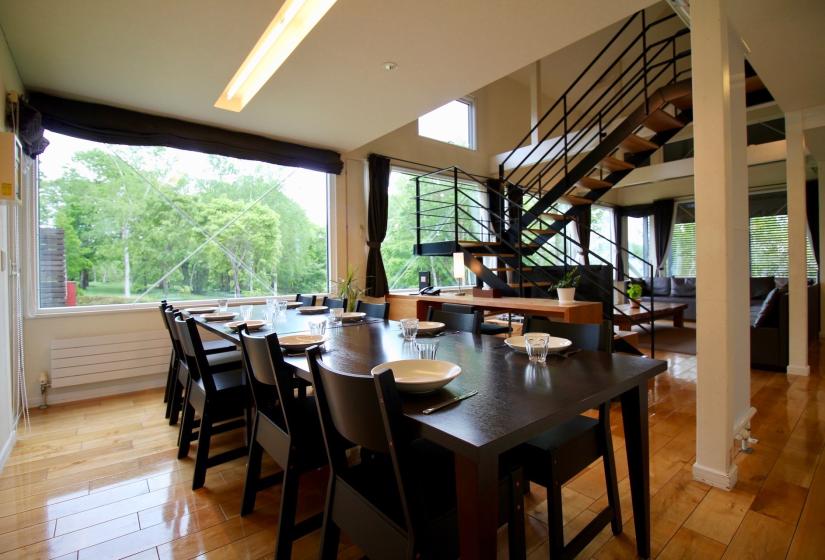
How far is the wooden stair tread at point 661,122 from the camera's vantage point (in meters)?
3.70

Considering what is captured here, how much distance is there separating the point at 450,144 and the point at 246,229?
3.34 meters

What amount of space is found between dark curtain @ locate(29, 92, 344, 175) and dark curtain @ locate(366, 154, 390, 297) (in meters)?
0.68

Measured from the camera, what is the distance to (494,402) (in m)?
1.04

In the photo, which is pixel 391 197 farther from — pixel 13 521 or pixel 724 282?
pixel 13 521

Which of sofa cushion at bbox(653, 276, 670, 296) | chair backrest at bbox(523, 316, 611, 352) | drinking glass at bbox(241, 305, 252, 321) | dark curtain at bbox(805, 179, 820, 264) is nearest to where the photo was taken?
chair backrest at bbox(523, 316, 611, 352)

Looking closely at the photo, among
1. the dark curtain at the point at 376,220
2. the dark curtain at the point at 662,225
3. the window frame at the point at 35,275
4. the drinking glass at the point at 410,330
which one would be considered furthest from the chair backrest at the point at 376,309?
the dark curtain at the point at 662,225

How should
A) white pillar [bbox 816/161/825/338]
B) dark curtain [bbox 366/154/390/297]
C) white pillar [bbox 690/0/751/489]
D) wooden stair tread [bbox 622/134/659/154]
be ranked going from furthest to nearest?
white pillar [bbox 816/161/825/338] < dark curtain [bbox 366/154/390/297] < wooden stair tread [bbox 622/134/659/154] < white pillar [bbox 690/0/751/489]

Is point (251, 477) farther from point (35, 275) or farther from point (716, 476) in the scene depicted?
point (35, 275)

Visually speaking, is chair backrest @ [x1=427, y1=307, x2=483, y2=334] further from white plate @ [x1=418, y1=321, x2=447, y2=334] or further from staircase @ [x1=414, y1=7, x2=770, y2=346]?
staircase @ [x1=414, y1=7, x2=770, y2=346]

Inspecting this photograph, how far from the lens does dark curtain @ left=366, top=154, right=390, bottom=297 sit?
16.7ft

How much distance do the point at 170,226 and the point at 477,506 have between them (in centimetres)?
424

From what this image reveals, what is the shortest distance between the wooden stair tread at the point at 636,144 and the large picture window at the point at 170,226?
3.49 m

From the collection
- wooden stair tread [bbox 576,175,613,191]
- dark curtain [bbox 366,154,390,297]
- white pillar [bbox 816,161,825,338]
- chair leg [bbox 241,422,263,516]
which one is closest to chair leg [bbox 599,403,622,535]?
chair leg [bbox 241,422,263,516]

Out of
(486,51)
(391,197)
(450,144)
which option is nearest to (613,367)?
(486,51)
